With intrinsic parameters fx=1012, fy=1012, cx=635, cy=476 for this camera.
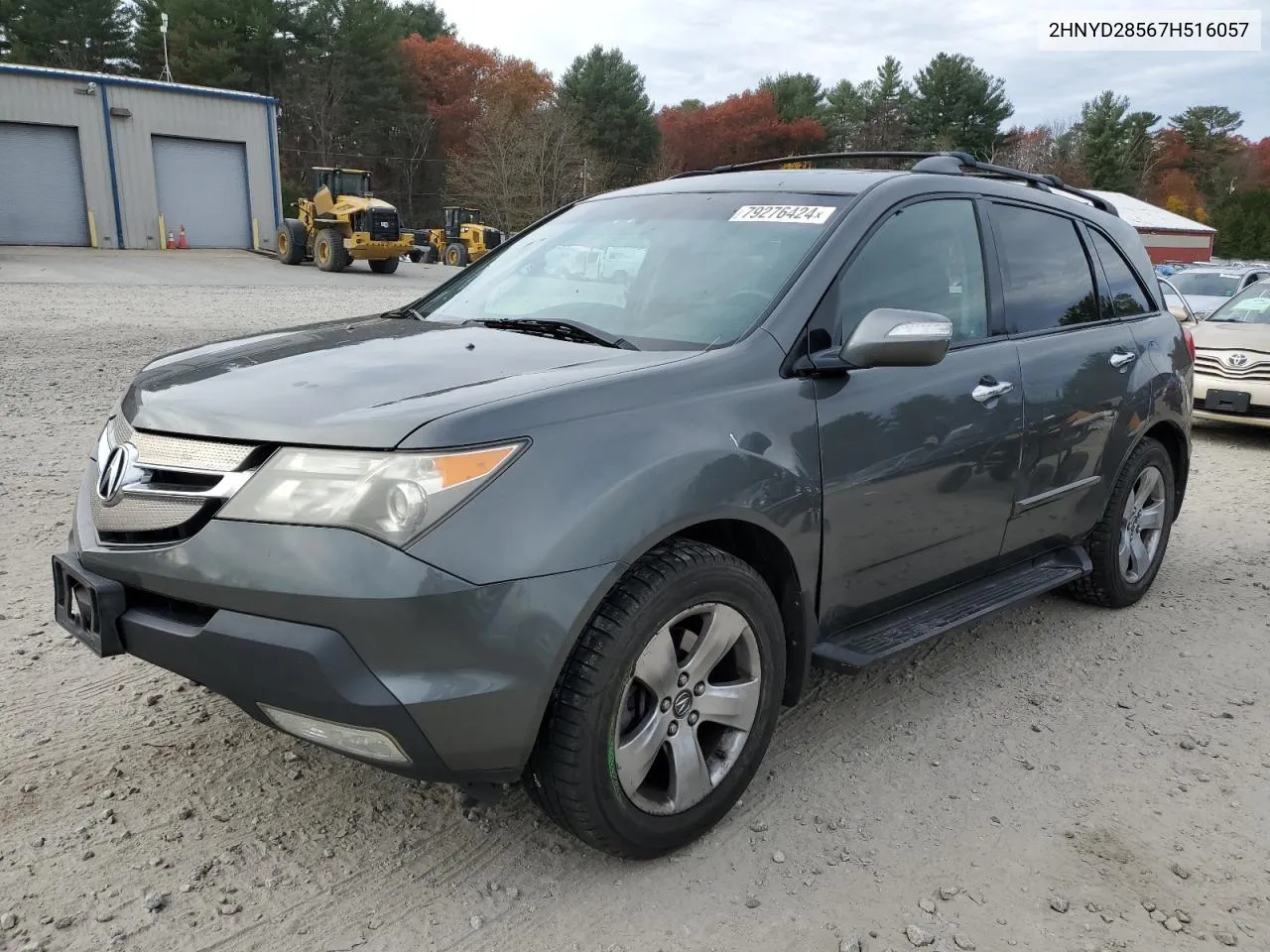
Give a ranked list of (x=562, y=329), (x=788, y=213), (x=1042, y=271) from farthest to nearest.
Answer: (x=1042, y=271) → (x=788, y=213) → (x=562, y=329)

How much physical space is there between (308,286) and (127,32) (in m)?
40.6

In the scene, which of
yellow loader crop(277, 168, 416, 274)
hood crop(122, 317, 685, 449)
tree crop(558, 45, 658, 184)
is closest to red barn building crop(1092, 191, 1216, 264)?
tree crop(558, 45, 658, 184)

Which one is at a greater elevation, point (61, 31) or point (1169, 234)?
point (61, 31)

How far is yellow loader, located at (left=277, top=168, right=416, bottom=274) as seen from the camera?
2748 cm

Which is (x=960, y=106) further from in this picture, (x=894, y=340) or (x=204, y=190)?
(x=894, y=340)

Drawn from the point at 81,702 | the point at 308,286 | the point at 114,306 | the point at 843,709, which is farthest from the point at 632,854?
the point at 308,286

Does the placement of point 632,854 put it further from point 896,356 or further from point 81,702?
point 81,702

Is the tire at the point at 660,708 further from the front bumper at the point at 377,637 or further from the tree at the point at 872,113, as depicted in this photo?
the tree at the point at 872,113

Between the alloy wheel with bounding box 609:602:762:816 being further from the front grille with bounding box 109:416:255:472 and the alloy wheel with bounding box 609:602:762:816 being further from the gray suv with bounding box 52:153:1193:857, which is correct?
the front grille with bounding box 109:416:255:472

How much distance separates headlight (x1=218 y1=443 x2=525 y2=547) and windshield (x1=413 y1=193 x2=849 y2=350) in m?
0.90

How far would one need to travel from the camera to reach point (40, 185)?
3080 cm

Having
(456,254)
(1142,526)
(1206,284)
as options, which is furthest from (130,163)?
(1142,526)

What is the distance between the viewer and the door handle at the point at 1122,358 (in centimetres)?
411

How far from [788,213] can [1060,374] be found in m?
1.29
